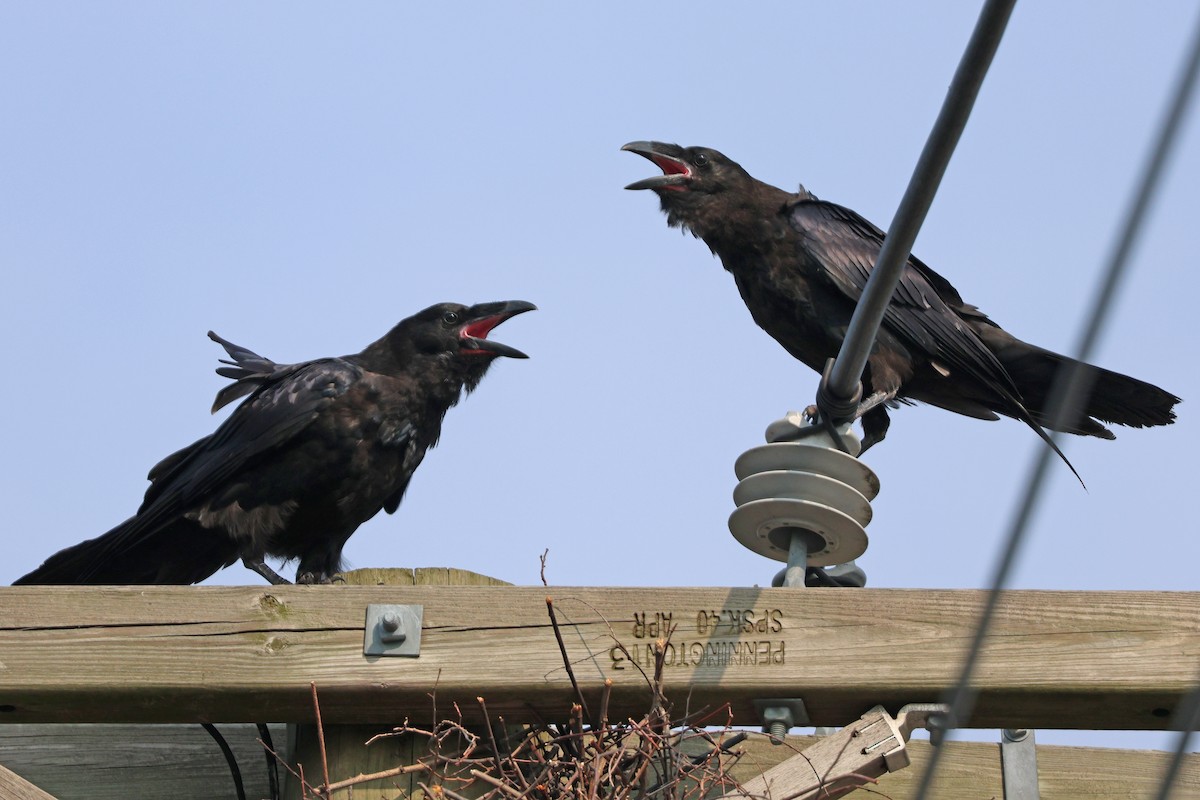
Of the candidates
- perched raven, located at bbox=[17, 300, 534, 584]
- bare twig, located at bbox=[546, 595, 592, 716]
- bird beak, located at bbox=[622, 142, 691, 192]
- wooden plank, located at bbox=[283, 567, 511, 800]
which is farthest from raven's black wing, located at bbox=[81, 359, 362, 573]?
bare twig, located at bbox=[546, 595, 592, 716]

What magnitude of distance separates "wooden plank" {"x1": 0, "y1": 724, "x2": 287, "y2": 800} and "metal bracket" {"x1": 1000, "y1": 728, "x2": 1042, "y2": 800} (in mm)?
1619

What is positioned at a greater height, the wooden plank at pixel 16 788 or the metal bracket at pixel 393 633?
the metal bracket at pixel 393 633

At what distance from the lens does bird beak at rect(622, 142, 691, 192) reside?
635 cm

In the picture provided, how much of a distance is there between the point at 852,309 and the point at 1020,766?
2789 mm

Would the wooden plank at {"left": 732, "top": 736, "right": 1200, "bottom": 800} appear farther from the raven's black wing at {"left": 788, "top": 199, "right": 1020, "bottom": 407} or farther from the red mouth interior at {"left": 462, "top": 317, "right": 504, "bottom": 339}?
the red mouth interior at {"left": 462, "top": 317, "right": 504, "bottom": 339}

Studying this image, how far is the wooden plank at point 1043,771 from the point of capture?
335 cm

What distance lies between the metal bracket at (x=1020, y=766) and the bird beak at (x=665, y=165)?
345cm

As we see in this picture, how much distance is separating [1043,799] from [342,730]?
156 centimetres

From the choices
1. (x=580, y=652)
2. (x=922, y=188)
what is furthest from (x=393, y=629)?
(x=922, y=188)

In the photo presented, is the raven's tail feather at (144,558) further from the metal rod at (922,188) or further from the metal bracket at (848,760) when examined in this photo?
the metal bracket at (848,760)

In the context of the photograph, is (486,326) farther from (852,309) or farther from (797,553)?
(797,553)

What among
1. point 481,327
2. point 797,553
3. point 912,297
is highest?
point 912,297

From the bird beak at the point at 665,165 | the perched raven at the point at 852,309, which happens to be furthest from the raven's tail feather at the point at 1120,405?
the bird beak at the point at 665,165

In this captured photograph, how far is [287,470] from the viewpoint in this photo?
5.43 meters
